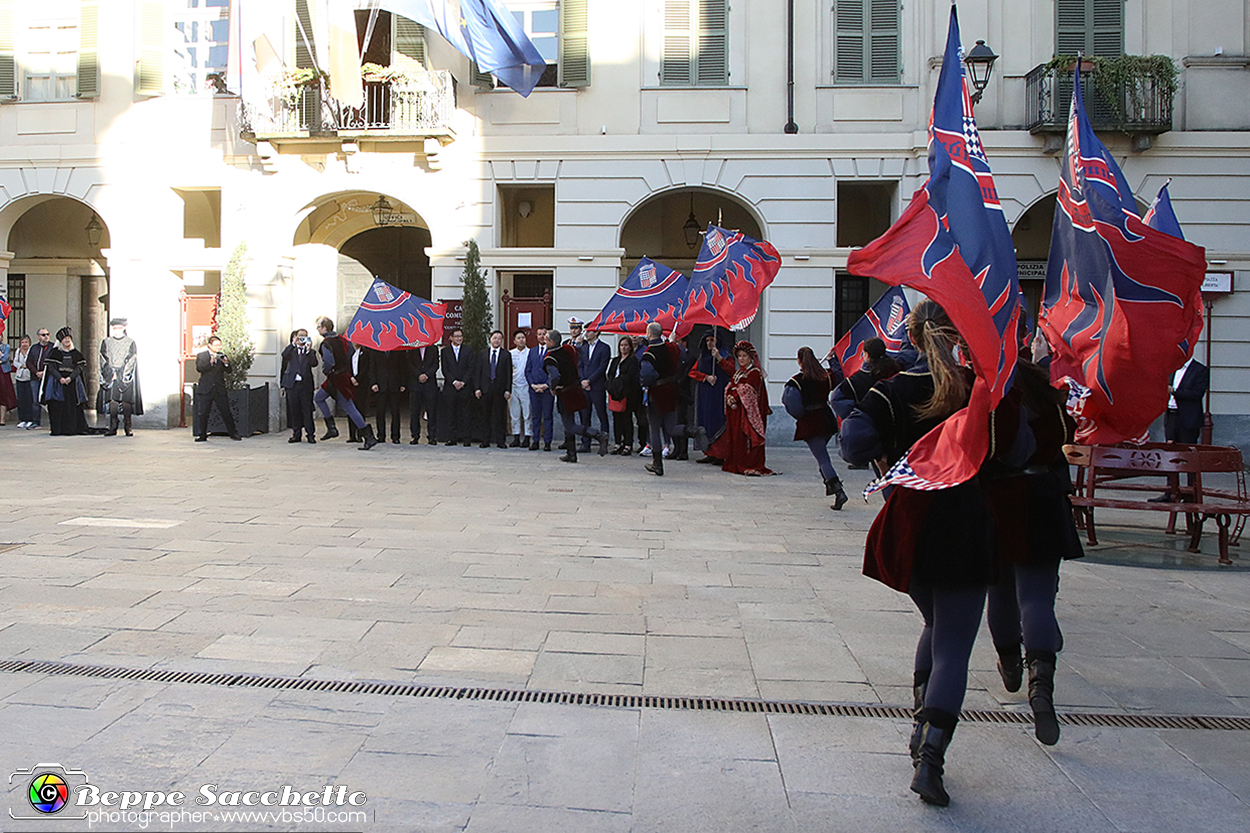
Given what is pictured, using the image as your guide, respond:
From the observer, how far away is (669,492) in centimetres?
1170

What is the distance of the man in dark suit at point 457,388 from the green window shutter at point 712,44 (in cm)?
632

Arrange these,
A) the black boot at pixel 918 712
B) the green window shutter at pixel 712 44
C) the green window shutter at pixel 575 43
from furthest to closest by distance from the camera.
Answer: the green window shutter at pixel 575 43
the green window shutter at pixel 712 44
the black boot at pixel 918 712

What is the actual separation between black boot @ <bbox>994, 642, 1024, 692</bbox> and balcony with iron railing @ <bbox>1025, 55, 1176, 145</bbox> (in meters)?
14.3

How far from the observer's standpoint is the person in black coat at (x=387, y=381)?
56.7 feet

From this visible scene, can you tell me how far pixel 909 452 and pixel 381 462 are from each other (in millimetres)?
11352

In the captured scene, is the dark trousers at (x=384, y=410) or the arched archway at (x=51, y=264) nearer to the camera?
the dark trousers at (x=384, y=410)

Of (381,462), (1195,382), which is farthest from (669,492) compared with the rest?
(1195,382)

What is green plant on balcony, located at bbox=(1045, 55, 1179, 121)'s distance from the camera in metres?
17.0

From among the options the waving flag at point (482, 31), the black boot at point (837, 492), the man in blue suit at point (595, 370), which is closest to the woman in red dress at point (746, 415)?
the black boot at point (837, 492)

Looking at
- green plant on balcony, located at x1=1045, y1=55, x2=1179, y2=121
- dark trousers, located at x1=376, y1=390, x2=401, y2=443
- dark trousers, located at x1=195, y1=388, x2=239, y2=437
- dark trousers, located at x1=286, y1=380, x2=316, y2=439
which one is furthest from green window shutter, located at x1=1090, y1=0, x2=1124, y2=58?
dark trousers, located at x1=195, y1=388, x2=239, y2=437

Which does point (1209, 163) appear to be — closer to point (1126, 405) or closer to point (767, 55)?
point (767, 55)

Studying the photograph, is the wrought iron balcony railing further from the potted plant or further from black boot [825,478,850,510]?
the potted plant

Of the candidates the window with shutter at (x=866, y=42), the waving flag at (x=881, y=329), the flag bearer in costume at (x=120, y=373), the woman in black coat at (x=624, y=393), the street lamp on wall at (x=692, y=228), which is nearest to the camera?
the waving flag at (x=881, y=329)

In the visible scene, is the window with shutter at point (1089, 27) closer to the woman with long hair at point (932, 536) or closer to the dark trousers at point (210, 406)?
the dark trousers at point (210, 406)
